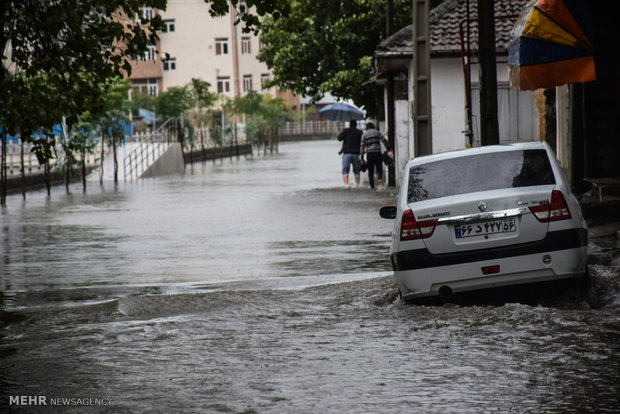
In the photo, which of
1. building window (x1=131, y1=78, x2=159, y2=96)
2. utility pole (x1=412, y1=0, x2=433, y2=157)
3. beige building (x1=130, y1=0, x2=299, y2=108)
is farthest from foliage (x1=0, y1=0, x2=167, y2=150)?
building window (x1=131, y1=78, x2=159, y2=96)

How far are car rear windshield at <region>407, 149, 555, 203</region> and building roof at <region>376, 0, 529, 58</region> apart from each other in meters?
17.1

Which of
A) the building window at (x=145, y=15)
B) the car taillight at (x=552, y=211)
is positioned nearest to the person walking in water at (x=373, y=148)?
the building window at (x=145, y=15)

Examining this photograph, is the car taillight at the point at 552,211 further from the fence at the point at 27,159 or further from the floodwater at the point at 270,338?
the fence at the point at 27,159

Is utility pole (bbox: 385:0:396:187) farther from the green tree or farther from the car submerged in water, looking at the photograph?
the car submerged in water

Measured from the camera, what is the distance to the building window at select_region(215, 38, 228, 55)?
10138 centimetres

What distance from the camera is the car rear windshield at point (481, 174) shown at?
31.7 feet

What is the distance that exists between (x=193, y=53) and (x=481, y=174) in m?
92.8

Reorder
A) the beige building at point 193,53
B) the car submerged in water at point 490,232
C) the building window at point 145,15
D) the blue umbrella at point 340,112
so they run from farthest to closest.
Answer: the beige building at point 193,53 < the blue umbrella at point 340,112 < the building window at point 145,15 < the car submerged in water at point 490,232

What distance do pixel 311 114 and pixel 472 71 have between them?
100 m

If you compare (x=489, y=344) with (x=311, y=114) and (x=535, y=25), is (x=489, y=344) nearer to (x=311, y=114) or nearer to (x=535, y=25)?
(x=535, y=25)

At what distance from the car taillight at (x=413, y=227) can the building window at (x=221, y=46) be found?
93.2 m

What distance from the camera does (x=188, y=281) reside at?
1306 cm

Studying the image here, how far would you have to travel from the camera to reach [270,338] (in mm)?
8922

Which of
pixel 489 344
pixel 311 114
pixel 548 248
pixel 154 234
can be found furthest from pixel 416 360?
pixel 311 114
